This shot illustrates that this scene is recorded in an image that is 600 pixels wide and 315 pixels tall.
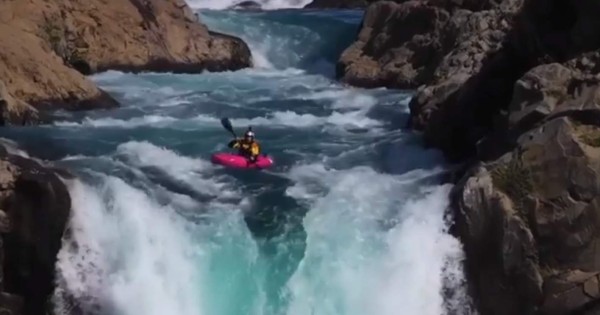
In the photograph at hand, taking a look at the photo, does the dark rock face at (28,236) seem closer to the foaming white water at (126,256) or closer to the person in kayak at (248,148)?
the foaming white water at (126,256)

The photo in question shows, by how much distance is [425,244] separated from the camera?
48.1ft

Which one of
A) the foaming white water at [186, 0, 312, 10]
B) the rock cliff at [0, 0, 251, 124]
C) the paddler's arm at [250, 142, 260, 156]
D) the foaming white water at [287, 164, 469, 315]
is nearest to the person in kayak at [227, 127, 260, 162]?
the paddler's arm at [250, 142, 260, 156]

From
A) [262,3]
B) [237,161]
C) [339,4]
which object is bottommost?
[262,3]

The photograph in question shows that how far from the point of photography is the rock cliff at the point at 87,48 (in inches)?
807

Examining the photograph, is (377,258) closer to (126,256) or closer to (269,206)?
(269,206)

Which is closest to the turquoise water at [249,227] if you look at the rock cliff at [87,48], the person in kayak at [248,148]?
the person in kayak at [248,148]

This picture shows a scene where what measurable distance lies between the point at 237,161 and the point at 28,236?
4422 mm

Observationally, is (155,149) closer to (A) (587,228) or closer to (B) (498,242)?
(B) (498,242)

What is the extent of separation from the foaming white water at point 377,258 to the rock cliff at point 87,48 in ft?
22.6

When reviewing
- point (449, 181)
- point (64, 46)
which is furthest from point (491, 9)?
point (64, 46)

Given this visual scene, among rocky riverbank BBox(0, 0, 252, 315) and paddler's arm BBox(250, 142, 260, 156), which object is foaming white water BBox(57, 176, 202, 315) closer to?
rocky riverbank BBox(0, 0, 252, 315)

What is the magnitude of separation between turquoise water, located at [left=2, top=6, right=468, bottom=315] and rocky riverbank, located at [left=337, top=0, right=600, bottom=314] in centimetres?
59

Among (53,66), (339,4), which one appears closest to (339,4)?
(339,4)

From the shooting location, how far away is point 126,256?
14000mm
